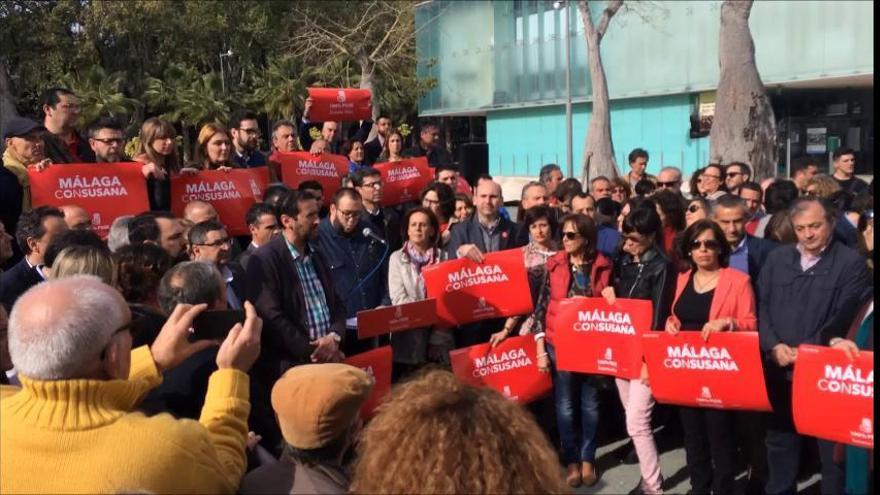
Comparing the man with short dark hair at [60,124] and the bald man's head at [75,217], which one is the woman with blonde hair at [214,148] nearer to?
the man with short dark hair at [60,124]

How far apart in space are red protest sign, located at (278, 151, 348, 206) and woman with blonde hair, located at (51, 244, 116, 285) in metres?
3.79

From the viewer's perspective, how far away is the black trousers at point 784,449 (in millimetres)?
4977

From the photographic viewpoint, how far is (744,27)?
590 inches

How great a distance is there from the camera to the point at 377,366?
5.54 metres

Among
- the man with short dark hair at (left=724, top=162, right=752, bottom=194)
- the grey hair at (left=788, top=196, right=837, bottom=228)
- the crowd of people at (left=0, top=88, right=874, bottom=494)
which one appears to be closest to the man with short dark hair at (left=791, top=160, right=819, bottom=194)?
the crowd of people at (left=0, top=88, right=874, bottom=494)

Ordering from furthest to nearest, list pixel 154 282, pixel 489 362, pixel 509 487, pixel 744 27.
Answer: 1. pixel 744 27
2. pixel 489 362
3. pixel 154 282
4. pixel 509 487

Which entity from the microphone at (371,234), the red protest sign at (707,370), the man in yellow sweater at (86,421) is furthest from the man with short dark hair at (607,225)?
the man in yellow sweater at (86,421)

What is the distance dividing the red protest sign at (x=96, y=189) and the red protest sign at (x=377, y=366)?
188 cm

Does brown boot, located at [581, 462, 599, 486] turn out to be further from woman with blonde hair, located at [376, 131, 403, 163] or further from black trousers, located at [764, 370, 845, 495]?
woman with blonde hair, located at [376, 131, 403, 163]

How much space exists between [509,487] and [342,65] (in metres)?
36.3

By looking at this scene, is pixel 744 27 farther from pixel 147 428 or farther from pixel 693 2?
pixel 693 2

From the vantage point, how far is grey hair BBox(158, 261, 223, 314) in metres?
3.44

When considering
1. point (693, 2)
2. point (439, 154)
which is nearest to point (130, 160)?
point (439, 154)

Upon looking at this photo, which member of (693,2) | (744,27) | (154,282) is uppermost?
(693,2)
